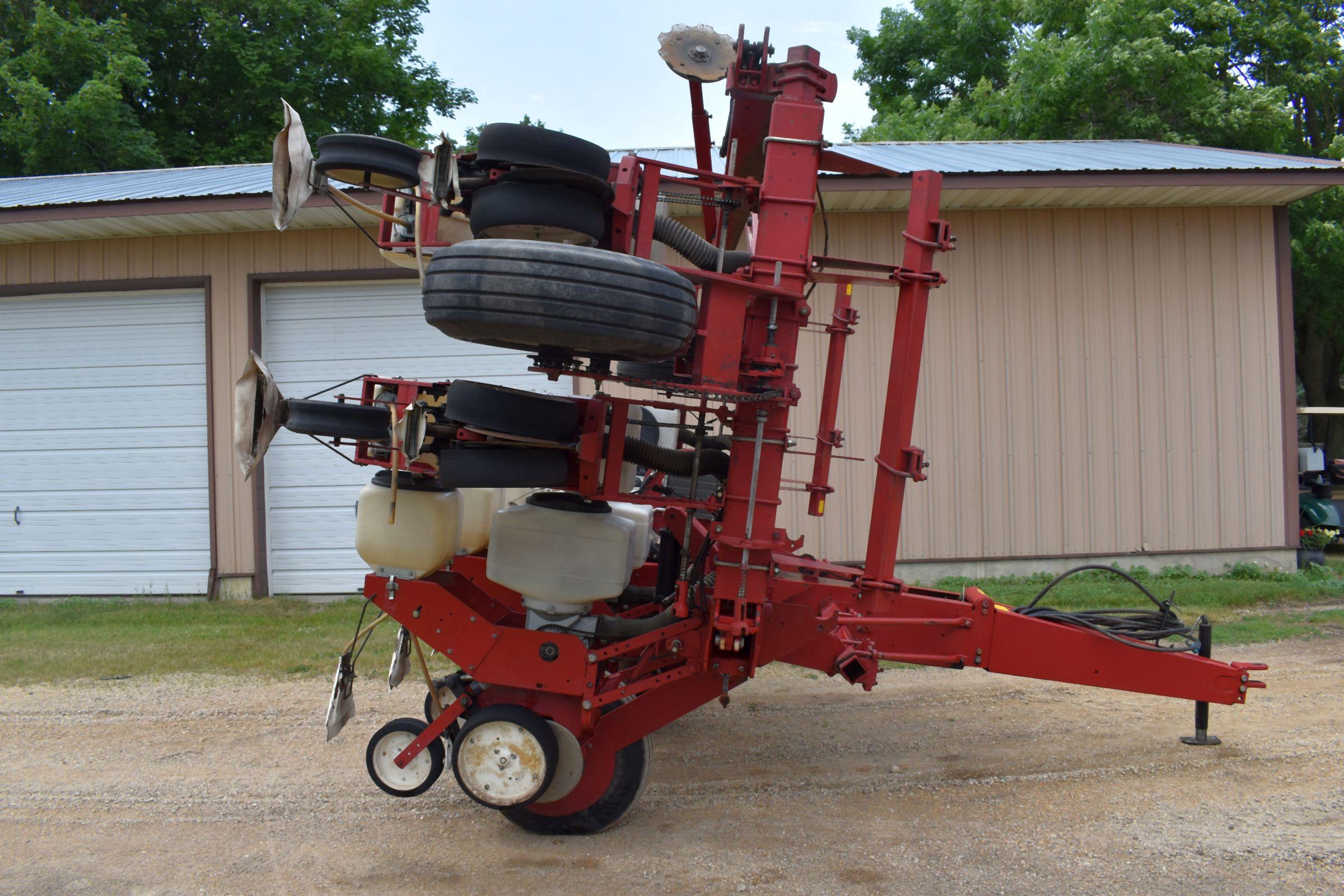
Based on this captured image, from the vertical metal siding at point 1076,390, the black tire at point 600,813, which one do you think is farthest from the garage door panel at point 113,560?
the black tire at point 600,813

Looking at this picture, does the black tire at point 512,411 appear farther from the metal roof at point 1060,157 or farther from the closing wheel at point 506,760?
Result: the metal roof at point 1060,157

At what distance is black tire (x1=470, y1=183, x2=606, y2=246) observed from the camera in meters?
3.52

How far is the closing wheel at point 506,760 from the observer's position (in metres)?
3.92

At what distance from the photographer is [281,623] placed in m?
8.76

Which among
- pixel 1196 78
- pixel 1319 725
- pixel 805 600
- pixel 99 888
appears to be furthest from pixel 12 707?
pixel 1196 78

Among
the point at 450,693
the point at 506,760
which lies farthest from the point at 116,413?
the point at 506,760

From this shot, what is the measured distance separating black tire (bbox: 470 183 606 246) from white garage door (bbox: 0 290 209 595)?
7656mm

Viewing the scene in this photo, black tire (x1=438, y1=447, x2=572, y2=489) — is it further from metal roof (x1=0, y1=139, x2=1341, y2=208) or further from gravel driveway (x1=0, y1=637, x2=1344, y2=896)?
metal roof (x1=0, y1=139, x2=1341, y2=208)

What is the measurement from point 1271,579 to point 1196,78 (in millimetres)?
9885

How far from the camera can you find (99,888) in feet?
12.3

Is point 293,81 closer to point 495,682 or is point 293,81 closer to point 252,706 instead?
point 252,706

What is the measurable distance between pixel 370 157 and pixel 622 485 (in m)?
1.57

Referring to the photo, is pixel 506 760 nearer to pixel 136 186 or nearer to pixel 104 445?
pixel 104 445

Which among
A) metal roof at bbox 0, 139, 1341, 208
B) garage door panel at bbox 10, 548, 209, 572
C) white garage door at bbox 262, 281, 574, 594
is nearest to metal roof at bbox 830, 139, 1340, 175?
metal roof at bbox 0, 139, 1341, 208
